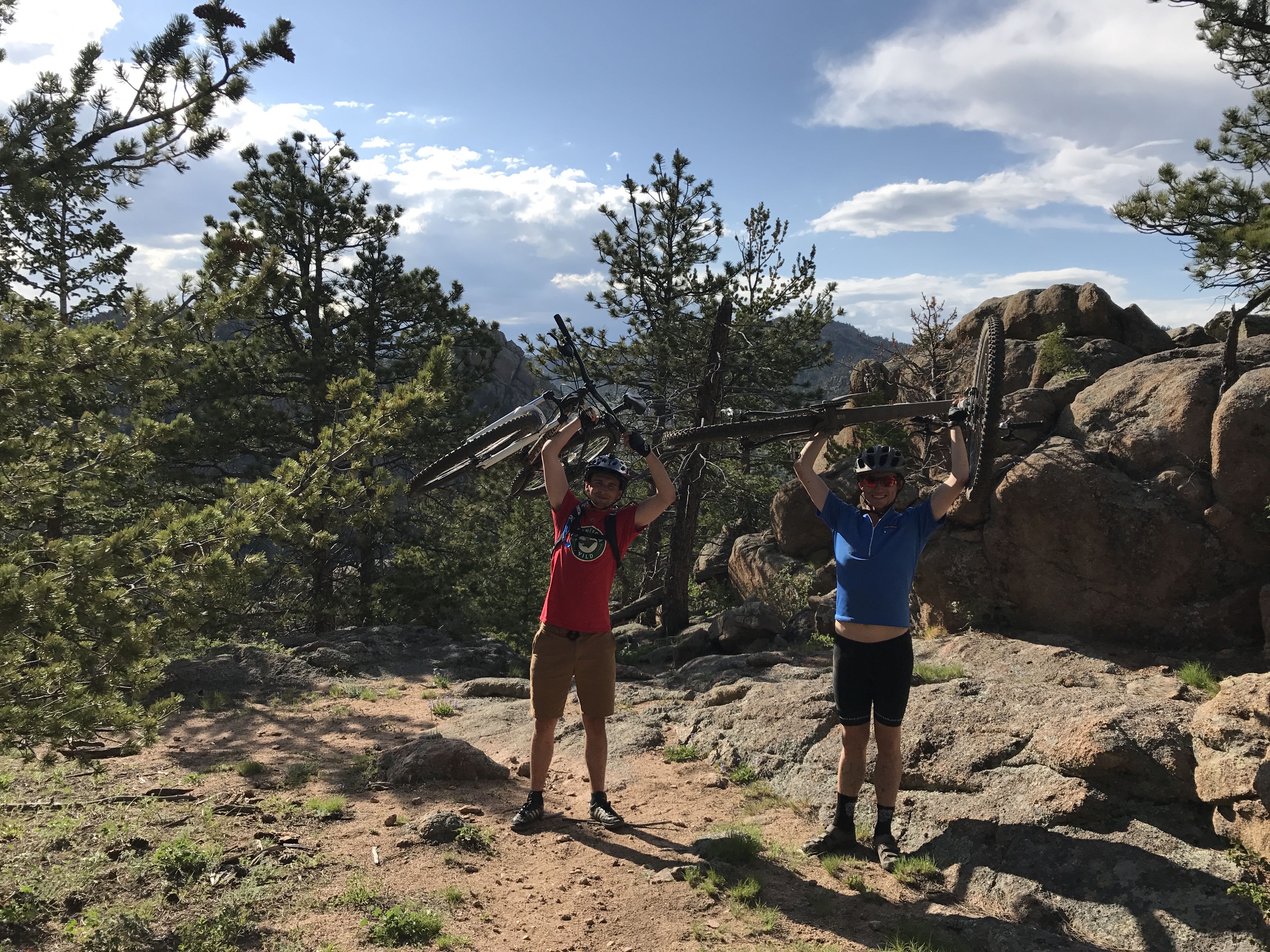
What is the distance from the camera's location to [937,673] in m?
8.73

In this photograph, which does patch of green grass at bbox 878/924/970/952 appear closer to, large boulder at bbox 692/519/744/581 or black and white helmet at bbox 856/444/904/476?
black and white helmet at bbox 856/444/904/476

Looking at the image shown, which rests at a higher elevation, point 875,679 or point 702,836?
point 875,679

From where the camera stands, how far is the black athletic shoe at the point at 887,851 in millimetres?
5109

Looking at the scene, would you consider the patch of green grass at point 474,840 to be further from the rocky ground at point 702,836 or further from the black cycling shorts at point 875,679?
the black cycling shorts at point 875,679

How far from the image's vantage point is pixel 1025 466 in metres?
10.6

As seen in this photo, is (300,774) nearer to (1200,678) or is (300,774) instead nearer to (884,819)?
(884,819)

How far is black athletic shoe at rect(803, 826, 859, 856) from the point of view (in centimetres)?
529

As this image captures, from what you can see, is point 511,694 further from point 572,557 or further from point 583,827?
point 572,557

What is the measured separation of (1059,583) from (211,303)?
10460mm

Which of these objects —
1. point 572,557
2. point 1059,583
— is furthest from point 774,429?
point 1059,583

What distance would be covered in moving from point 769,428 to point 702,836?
3.11m

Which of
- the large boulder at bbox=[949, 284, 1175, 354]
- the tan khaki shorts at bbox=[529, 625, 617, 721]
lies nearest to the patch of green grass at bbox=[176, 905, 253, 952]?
the tan khaki shorts at bbox=[529, 625, 617, 721]

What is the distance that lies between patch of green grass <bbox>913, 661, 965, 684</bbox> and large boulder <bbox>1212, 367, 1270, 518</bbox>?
13.2ft

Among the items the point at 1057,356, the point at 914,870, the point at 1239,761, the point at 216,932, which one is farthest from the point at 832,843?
the point at 1057,356
